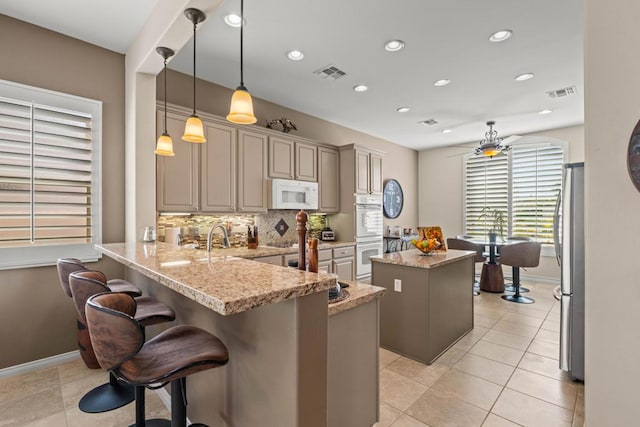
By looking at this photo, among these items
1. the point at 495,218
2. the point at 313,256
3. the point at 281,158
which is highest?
the point at 281,158

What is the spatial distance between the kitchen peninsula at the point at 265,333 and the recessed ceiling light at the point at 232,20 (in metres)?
2.09

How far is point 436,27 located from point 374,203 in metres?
3.07

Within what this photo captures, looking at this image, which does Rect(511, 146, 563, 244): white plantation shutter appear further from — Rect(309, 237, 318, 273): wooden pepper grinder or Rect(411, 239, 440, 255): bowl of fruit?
Rect(309, 237, 318, 273): wooden pepper grinder

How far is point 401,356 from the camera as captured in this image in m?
2.90

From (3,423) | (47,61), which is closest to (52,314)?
(3,423)

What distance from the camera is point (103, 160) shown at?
2.97 meters

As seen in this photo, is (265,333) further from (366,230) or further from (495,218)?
(495,218)

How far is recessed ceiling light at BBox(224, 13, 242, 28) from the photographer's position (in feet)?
8.32

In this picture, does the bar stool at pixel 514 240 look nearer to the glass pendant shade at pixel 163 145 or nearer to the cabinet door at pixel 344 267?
the cabinet door at pixel 344 267

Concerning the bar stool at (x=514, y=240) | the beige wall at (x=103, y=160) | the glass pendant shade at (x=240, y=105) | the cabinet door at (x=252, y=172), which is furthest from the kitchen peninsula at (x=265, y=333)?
the bar stool at (x=514, y=240)

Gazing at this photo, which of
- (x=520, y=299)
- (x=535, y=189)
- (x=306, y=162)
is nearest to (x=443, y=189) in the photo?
(x=535, y=189)

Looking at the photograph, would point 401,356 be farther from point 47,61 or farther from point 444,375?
point 47,61

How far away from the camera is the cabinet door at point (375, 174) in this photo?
5332mm

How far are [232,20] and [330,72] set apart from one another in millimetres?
1272
